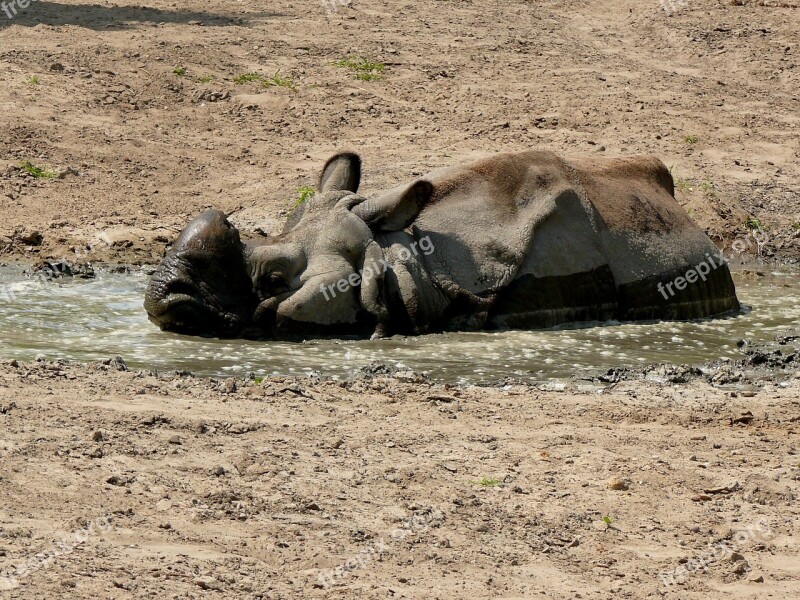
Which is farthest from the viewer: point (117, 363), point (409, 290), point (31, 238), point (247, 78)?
point (247, 78)

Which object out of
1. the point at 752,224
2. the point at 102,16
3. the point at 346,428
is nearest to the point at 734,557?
the point at 346,428

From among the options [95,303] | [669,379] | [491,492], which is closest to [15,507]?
[491,492]

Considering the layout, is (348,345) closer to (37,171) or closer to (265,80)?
(37,171)

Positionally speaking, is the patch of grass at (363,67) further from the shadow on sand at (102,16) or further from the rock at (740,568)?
the rock at (740,568)

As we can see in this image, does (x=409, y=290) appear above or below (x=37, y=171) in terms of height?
below

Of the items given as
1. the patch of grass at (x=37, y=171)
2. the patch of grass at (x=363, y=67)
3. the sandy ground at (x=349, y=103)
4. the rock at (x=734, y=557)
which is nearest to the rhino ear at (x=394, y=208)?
the sandy ground at (x=349, y=103)

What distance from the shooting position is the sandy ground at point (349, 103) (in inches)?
555

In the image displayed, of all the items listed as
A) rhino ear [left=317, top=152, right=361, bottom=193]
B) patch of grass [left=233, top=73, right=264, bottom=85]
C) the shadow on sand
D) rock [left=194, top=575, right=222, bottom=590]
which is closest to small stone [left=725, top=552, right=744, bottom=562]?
rock [left=194, top=575, right=222, bottom=590]

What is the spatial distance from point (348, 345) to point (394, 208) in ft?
3.61

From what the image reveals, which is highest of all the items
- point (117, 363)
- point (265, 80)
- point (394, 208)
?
point (265, 80)

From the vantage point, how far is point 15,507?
5426mm

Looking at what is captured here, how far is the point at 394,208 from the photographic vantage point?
9.87 meters

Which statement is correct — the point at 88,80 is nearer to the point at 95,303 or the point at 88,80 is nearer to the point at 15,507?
the point at 95,303

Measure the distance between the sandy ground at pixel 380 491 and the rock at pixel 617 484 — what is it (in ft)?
0.05
